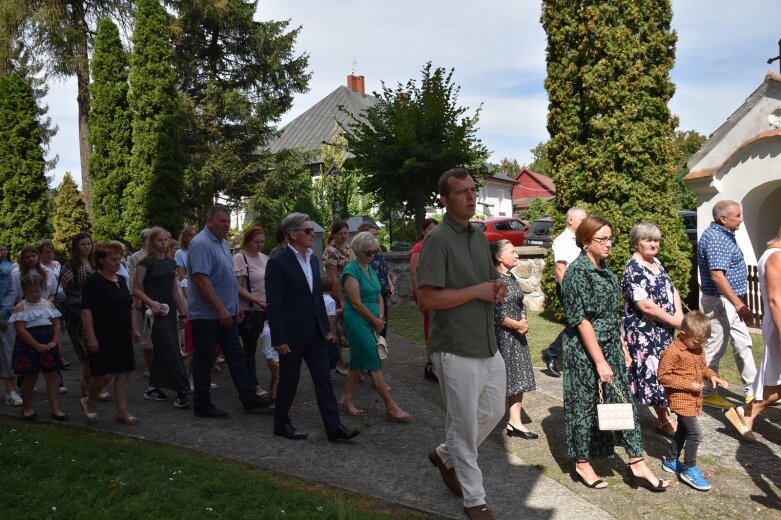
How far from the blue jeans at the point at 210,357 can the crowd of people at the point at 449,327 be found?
1cm

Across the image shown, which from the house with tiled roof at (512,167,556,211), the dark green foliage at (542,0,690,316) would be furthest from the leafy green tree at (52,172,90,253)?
the house with tiled roof at (512,167,556,211)

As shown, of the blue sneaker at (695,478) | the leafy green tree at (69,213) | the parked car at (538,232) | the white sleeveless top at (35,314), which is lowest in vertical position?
the blue sneaker at (695,478)

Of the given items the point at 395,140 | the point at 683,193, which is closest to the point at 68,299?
the point at 395,140

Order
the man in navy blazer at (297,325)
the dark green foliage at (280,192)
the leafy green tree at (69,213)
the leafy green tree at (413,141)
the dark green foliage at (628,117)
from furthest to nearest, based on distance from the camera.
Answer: the dark green foliage at (280,192) → the leafy green tree at (69,213) → the leafy green tree at (413,141) → the dark green foliage at (628,117) → the man in navy blazer at (297,325)

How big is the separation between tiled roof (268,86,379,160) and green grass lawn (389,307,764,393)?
116 ft

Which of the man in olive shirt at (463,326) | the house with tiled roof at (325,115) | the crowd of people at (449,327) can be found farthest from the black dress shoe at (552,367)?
the house with tiled roof at (325,115)

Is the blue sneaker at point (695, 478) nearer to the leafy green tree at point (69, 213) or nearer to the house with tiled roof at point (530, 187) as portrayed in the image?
the leafy green tree at point (69, 213)

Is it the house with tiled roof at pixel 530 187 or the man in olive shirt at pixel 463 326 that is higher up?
the house with tiled roof at pixel 530 187

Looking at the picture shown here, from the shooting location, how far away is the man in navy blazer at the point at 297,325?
5.38 metres

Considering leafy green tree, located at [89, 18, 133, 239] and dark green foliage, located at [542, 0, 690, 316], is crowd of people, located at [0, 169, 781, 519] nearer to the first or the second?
dark green foliage, located at [542, 0, 690, 316]

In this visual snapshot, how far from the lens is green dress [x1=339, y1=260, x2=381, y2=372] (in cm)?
597

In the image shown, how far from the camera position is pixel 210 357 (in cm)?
623

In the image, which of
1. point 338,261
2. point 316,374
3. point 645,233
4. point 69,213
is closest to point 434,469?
point 316,374

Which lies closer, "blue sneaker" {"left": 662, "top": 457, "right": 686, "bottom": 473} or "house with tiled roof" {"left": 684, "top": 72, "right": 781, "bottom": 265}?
"blue sneaker" {"left": 662, "top": 457, "right": 686, "bottom": 473}
